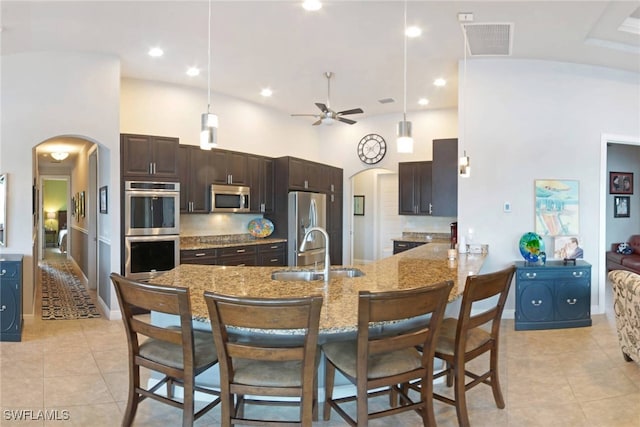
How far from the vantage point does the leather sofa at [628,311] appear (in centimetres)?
305

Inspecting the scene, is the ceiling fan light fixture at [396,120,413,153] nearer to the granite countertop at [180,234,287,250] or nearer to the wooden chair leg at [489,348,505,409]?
the wooden chair leg at [489,348,505,409]

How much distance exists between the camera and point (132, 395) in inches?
86.6

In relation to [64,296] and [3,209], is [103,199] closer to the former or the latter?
[3,209]

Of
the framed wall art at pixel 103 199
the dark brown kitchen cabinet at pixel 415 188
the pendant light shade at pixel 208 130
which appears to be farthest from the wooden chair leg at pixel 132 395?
the dark brown kitchen cabinet at pixel 415 188

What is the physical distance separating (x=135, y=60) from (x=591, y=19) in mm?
4785

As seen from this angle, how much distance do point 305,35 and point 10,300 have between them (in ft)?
12.7

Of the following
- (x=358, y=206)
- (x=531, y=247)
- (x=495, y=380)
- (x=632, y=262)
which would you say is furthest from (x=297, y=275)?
(x=632, y=262)

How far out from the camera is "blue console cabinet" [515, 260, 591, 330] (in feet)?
14.0

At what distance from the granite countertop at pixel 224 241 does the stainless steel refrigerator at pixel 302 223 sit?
0.73 feet

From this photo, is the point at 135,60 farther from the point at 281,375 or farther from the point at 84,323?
the point at 281,375

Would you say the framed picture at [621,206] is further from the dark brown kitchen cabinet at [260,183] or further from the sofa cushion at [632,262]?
the dark brown kitchen cabinet at [260,183]

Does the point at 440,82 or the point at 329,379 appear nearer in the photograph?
the point at 329,379

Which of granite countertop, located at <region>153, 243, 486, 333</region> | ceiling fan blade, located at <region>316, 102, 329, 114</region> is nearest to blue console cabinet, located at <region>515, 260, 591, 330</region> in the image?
granite countertop, located at <region>153, 243, 486, 333</region>

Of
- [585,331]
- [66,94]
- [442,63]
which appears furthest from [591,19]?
[66,94]
